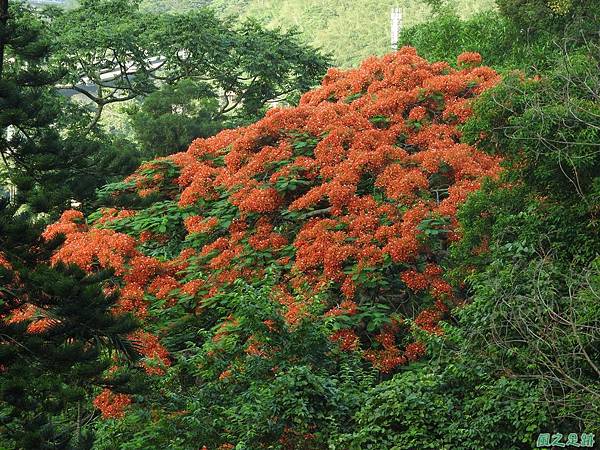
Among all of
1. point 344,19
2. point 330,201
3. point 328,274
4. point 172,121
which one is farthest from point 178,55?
point 344,19

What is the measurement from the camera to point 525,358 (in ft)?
20.6

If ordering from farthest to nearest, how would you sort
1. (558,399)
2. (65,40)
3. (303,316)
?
1. (65,40)
2. (303,316)
3. (558,399)

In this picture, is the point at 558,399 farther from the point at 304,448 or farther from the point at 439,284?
the point at 439,284

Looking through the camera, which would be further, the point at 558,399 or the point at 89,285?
the point at 89,285

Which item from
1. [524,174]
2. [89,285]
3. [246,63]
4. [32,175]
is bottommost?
[246,63]

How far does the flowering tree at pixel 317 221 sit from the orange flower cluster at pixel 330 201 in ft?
Answer: 0.04

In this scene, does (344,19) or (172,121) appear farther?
(344,19)

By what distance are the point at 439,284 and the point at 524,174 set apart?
1241 millimetres

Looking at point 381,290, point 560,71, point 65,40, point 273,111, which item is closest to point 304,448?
A: point 381,290

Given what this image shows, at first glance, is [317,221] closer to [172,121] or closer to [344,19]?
[172,121]

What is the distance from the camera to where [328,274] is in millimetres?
8117

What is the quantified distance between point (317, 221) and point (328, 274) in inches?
29.0

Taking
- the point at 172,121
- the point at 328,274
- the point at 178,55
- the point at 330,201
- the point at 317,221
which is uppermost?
the point at 330,201

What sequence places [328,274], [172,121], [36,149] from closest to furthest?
[36,149] < [328,274] < [172,121]
